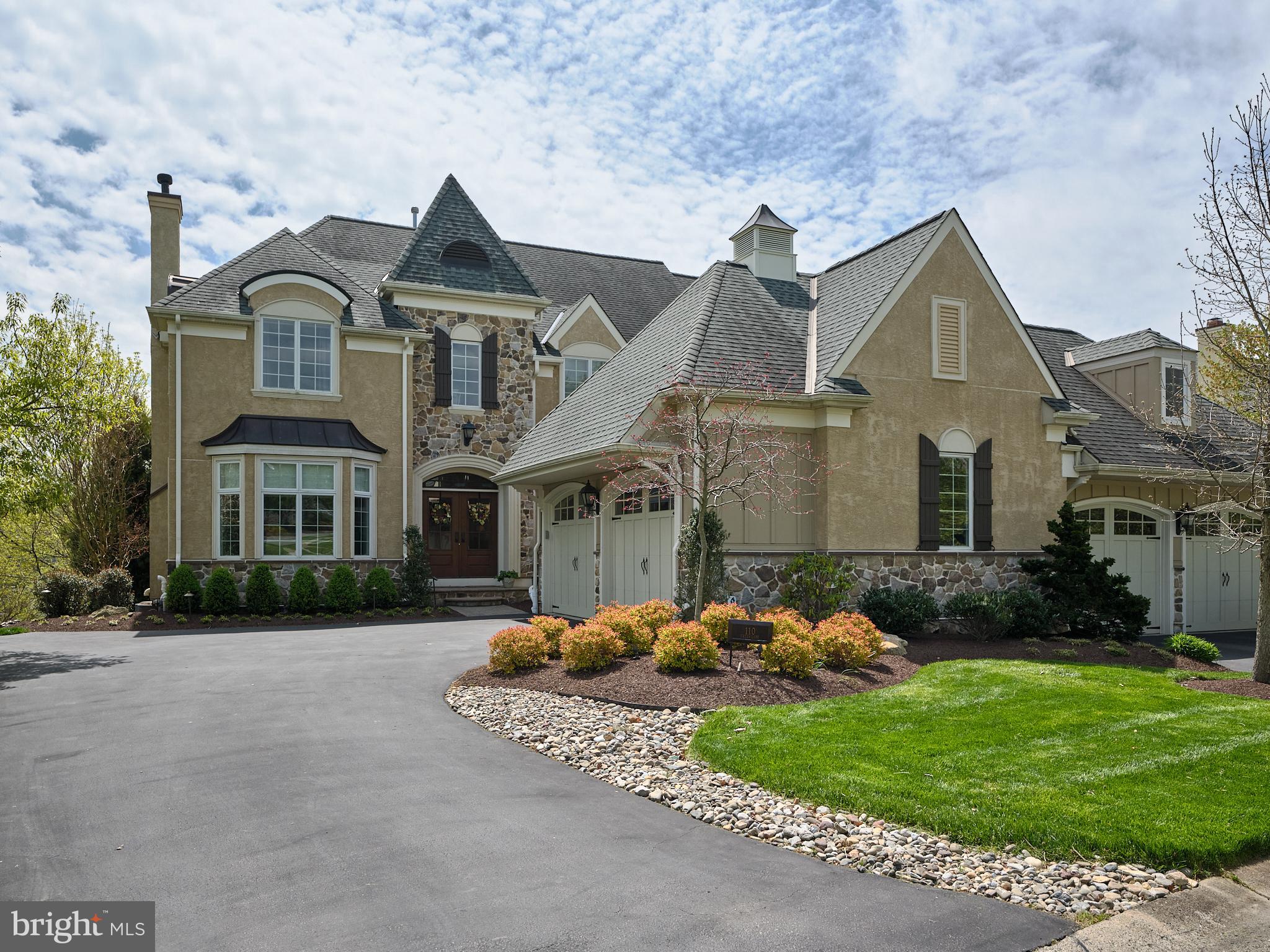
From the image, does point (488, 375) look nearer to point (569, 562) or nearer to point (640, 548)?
point (569, 562)

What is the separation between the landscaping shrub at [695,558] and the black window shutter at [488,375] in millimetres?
10733

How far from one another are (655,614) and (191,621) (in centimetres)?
1078

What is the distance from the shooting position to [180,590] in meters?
18.0

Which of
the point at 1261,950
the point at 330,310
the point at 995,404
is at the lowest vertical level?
the point at 1261,950

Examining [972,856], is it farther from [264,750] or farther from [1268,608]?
[1268,608]

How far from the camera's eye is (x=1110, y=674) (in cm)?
1105

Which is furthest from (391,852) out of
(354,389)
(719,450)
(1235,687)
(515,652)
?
(354,389)

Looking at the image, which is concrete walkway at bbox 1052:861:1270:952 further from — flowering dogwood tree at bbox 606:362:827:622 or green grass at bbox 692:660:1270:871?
flowering dogwood tree at bbox 606:362:827:622

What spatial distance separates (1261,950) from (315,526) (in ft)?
60.5

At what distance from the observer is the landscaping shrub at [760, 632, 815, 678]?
1005cm

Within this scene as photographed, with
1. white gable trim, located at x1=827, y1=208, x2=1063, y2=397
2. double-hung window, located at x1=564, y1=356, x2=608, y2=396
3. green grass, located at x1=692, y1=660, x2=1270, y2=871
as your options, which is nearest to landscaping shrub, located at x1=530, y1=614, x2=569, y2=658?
green grass, located at x1=692, y1=660, x2=1270, y2=871

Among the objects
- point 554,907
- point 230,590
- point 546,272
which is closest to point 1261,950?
point 554,907

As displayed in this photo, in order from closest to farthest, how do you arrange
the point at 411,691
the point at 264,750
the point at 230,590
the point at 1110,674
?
the point at 264,750
the point at 411,691
the point at 1110,674
the point at 230,590

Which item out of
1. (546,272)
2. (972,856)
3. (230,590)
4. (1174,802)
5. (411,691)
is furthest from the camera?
(546,272)
